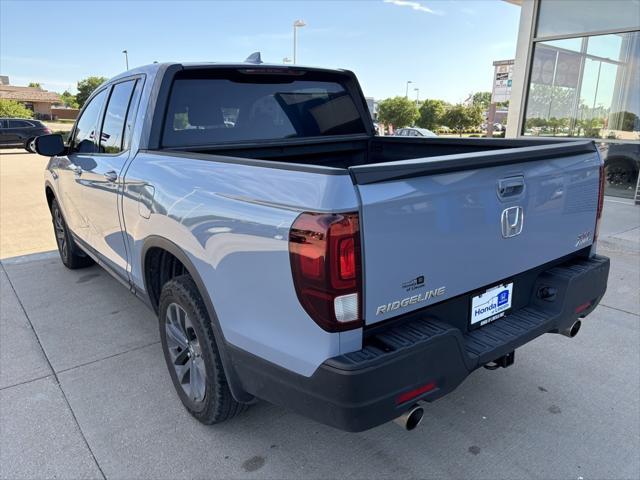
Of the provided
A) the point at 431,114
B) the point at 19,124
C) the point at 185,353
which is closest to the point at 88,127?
the point at 185,353

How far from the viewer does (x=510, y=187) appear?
7.20 ft

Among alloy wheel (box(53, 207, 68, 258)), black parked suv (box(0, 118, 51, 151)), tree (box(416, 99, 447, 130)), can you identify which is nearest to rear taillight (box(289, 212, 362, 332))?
alloy wheel (box(53, 207, 68, 258))

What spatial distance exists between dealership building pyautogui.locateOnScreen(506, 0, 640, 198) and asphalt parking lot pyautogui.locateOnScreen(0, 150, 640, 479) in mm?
7198

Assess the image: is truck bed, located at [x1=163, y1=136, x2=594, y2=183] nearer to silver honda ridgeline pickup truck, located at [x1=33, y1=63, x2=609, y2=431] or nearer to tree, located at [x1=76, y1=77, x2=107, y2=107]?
silver honda ridgeline pickup truck, located at [x1=33, y1=63, x2=609, y2=431]

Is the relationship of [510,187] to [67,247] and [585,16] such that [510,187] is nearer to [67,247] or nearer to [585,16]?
[67,247]

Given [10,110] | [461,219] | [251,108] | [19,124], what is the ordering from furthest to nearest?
[10,110]
[19,124]
[251,108]
[461,219]

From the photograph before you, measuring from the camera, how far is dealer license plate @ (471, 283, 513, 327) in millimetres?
2273

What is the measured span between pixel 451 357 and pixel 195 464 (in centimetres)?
140

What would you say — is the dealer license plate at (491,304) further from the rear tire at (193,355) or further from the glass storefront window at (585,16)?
the glass storefront window at (585,16)

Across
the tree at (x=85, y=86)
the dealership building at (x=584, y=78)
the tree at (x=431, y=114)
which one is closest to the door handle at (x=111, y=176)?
the dealership building at (x=584, y=78)

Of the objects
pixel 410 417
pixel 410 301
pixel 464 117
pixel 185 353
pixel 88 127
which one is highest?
pixel 464 117

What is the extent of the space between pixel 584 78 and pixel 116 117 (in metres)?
10.3

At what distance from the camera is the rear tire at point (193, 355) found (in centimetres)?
238

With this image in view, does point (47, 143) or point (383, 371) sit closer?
point (383, 371)
